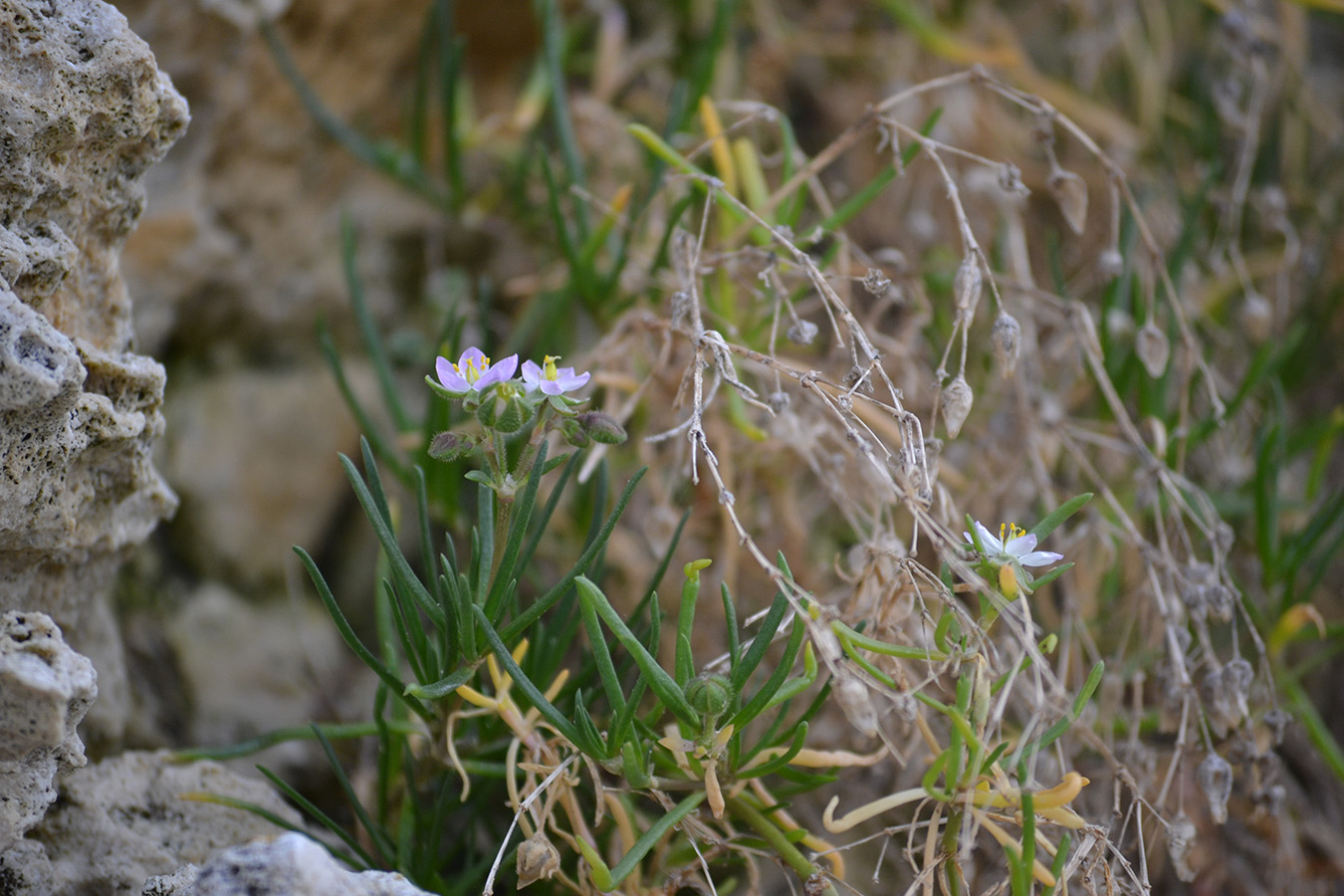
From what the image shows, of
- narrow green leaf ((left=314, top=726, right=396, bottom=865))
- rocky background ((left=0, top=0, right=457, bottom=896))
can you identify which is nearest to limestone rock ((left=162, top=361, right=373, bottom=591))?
rocky background ((left=0, top=0, right=457, bottom=896))

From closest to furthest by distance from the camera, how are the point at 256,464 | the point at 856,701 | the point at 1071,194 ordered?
the point at 856,701
the point at 1071,194
the point at 256,464

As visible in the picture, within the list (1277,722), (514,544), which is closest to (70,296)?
(514,544)

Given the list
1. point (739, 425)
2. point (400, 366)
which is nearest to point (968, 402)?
point (739, 425)

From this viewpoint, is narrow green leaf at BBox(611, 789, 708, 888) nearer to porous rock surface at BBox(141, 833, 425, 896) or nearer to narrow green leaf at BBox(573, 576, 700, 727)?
narrow green leaf at BBox(573, 576, 700, 727)

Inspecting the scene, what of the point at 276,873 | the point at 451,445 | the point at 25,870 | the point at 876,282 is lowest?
the point at 25,870

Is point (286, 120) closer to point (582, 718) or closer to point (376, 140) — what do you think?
point (376, 140)

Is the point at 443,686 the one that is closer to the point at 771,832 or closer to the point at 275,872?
the point at 275,872

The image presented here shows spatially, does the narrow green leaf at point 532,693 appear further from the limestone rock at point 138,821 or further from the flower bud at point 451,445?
the limestone rock at point 138,821
